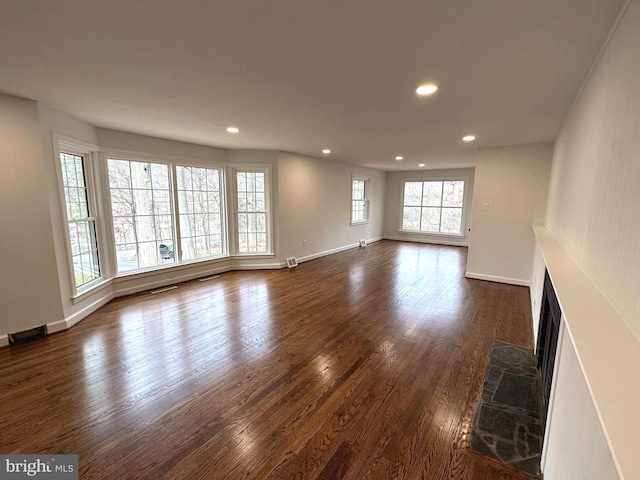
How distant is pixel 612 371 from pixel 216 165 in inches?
219

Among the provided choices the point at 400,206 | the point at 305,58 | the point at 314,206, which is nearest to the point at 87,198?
the point at 305,58

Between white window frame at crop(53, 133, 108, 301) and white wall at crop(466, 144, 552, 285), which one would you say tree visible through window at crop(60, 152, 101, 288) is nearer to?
white window frame at crop(53, 133, 108, 301)

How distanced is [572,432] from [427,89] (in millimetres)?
2338

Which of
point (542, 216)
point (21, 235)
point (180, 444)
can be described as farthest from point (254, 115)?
point (542, 216)

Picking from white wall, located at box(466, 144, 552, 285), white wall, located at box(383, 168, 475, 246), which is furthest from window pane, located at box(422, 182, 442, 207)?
white wall, located at box(466, 144, 552, 285)

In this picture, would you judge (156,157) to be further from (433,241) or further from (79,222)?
(433,241)

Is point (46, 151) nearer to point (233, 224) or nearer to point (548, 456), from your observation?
point (233, 224)

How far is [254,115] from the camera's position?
3.17m

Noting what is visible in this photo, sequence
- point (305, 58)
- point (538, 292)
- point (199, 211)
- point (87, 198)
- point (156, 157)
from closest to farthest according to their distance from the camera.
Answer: point (305, 58) < point (538, 292) < point (87, 198) < point (156, 157) < point (199, 211)

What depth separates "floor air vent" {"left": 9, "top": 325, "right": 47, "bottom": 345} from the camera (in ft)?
9.52

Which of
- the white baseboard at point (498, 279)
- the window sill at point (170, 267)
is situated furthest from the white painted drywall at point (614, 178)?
the window sill at point (170, 267)

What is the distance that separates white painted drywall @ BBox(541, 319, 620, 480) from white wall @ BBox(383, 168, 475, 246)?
26.0 ft

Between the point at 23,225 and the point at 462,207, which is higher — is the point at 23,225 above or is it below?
below

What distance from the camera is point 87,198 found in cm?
386
